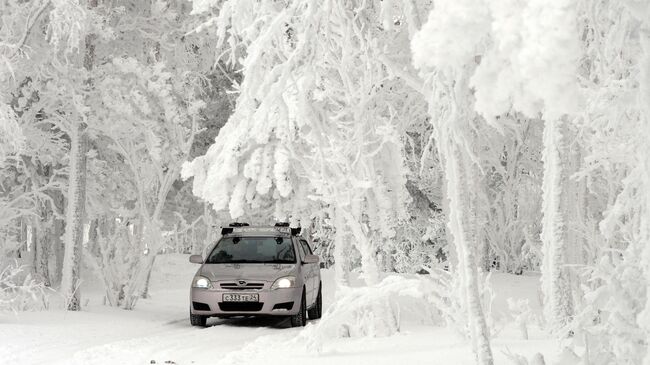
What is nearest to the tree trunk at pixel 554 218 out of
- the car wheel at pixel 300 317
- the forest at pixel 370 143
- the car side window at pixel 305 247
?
the forest at pixel 370 143

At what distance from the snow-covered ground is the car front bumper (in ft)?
0.86

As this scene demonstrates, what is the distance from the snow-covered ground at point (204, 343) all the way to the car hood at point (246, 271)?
766 mm

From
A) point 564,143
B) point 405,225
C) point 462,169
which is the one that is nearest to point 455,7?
point 462,169

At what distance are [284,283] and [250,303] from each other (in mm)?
608

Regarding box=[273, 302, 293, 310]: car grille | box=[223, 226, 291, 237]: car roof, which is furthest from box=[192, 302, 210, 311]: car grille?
box=[223, 226, 291, 237]: car roof

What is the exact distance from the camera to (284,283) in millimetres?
14094

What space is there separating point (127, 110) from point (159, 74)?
1355 mm

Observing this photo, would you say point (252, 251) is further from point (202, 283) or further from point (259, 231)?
point (202, 283)

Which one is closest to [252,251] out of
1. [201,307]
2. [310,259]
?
[310,259]

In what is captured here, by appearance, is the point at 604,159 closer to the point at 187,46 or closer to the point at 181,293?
the point at 187,46

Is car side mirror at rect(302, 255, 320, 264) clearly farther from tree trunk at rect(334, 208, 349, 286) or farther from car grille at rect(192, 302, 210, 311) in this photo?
tree trunk at rect(334, 208, 349, 286)

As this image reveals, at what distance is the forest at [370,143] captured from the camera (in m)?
5.06

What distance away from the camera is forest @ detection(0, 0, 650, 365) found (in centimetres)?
506

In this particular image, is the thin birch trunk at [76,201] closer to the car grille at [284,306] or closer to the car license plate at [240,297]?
the car license plate at [240,297]
